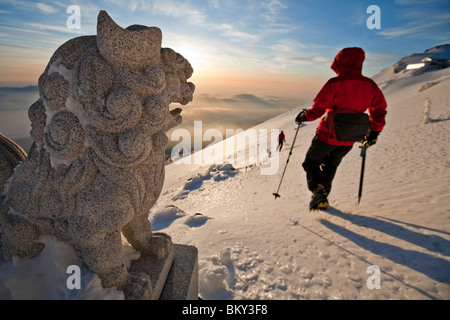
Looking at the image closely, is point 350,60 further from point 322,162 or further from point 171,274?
point 171,274

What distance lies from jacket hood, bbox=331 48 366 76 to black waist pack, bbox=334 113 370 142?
585 millimetres

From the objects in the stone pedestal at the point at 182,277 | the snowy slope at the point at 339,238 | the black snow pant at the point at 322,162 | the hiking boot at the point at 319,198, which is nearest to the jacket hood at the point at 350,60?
the black snow pant at the point at 322,162

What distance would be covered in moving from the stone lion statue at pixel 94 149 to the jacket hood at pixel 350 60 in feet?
8.10

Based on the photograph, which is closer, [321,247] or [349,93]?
[349,93]

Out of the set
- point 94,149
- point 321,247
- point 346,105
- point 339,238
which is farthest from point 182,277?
point 346,105

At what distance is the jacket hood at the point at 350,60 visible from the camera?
2.87 metres

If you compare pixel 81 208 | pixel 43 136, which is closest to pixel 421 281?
pixel 81 208

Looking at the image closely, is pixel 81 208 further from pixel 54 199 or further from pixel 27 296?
pixel 27 296

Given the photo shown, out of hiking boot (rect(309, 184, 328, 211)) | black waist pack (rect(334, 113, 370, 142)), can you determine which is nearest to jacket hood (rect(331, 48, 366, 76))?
black waist pack (rect(334, 113, 370, 142))

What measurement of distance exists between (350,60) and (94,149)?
320cm

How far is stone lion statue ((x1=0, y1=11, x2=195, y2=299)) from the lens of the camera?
1.54 m

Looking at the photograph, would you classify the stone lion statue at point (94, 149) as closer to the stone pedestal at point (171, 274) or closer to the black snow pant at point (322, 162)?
the stone pedestal at point (171, 274)

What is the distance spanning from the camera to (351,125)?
3.01m
